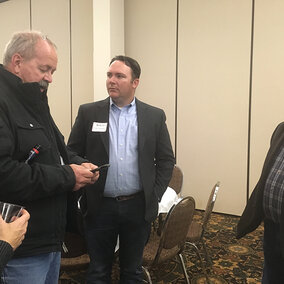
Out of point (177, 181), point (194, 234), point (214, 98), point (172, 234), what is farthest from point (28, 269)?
point (214, 98)

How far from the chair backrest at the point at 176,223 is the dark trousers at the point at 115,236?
0.13 m

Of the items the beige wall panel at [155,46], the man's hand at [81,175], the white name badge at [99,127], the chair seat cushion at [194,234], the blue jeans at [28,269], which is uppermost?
the beige wall panel at [155,46]

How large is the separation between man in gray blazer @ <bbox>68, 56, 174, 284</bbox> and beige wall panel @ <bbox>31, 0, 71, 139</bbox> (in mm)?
3876

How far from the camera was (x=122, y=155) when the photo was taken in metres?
1.84

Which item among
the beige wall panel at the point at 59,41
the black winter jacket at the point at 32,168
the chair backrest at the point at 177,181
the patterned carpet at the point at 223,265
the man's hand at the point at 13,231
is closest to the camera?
the man's hand at the point at 13,231

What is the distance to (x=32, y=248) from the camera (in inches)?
42.9

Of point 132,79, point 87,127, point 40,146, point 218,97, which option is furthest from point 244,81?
point 40,146

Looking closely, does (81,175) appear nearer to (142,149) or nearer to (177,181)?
(142,149)

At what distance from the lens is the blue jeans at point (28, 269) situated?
1.06 meters

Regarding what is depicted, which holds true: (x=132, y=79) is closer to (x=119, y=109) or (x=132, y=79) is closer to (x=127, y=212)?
(x=119, y=109)

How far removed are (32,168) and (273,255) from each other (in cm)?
135

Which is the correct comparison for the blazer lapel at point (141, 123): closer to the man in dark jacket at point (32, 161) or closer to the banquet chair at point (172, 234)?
the banquet chair at point (172, 234)

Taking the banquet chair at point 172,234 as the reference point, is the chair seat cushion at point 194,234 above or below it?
below

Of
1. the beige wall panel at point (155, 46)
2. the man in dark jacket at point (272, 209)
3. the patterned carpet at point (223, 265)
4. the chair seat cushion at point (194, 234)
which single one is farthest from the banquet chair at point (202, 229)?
the beige wall panel at point (155, 46)
